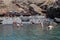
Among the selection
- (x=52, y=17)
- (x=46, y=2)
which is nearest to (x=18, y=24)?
(x=52, y=17)

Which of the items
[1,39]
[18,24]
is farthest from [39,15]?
[1,39]

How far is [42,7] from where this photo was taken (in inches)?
3071

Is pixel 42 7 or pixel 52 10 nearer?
pixel 52 10

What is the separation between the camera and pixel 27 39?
119 ft

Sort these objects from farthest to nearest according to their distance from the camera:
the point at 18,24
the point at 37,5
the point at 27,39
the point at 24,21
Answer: the point at 37,5 → the point at 24,21 → the point at 18,24 → the point at 27,39

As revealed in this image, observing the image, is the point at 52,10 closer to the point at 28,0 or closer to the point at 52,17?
the point at 52,17

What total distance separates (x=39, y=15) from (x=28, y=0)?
13.1 meters

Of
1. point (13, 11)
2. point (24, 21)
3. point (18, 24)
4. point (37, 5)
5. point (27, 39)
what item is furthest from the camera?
point (37, 5)

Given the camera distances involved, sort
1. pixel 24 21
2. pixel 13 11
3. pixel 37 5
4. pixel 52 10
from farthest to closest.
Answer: pixel 37 5, pixel 13 11, pixel 52 10, pixel 24 21

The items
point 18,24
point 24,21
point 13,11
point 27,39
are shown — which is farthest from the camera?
point 13,11

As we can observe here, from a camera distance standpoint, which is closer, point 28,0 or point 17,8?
point 17,8

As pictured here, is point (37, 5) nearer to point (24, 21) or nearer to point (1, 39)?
point (24, 21)

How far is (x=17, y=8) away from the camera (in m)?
76.1

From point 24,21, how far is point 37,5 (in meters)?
17.9
